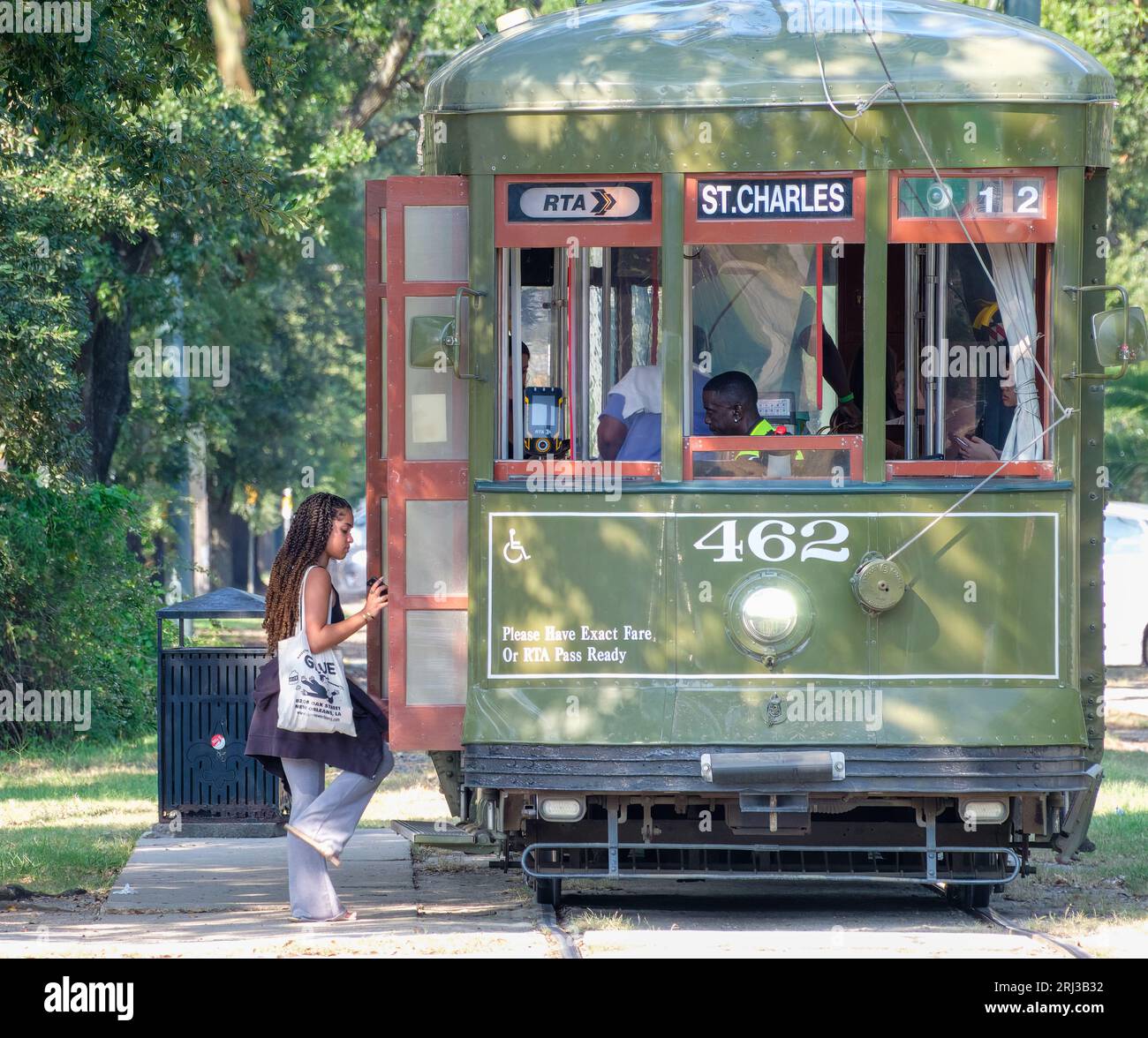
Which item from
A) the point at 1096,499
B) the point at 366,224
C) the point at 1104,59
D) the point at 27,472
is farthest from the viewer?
the point at 1104,59

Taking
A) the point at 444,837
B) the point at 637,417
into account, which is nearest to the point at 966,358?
the point at 637,417

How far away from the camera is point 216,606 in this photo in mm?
10953

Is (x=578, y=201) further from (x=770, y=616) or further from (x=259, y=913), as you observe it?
(x=259, y=913)

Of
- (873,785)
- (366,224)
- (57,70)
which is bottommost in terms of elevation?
(873,785)

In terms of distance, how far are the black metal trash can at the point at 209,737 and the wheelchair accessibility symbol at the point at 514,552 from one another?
351 cm

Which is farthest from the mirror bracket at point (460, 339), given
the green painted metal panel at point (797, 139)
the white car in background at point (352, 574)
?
the white car in background at point (352, 574)

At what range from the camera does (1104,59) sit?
61.3 feet

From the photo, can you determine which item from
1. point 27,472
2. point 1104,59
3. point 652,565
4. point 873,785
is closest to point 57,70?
point 652,565

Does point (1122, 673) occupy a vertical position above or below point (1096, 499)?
below

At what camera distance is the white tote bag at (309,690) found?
7.63 m

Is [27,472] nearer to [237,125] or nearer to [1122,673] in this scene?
[237,125]

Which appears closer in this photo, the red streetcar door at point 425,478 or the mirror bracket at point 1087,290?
the mirror bracket at point 1087,290

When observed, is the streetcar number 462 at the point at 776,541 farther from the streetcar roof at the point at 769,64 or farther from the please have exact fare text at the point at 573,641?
the streetcar roof at the point at 769,64

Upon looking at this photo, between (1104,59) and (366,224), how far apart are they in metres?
12.5
